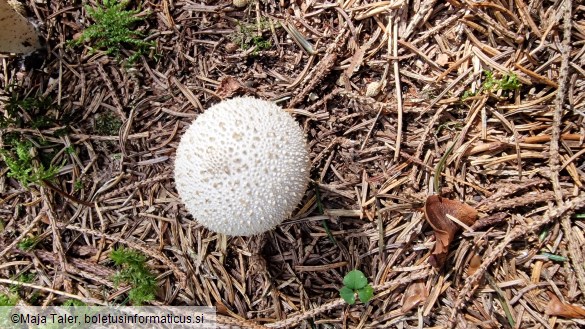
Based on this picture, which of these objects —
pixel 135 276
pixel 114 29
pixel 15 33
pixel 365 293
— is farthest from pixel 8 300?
pixel 365 293

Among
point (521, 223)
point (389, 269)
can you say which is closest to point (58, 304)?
point (389, 269)

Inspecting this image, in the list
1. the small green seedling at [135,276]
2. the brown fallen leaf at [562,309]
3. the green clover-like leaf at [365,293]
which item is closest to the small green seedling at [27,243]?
the small green seedling at [135,276]

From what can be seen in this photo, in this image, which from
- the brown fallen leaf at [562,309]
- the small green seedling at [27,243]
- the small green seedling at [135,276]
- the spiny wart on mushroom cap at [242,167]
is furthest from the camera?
the small green seedling at [27,243]

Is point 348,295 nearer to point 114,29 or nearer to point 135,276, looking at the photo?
point 135,276

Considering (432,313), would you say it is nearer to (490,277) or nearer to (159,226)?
(490,277)

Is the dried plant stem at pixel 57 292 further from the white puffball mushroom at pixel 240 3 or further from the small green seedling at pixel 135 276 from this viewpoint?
the white puffball mushroom at pixel 240 3

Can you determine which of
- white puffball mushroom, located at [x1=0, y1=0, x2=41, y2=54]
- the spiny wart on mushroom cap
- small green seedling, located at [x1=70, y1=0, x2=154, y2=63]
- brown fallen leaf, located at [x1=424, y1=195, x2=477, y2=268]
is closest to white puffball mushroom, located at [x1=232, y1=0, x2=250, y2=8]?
small green seedling, located at [x1=70, y1=0, x2=154, y2=63]
